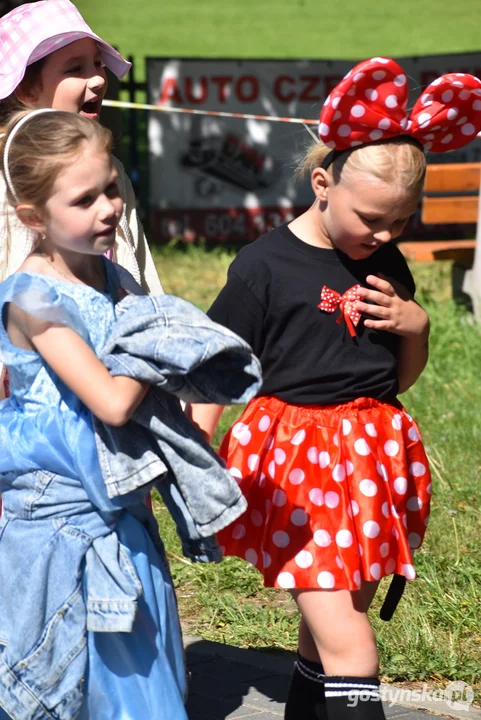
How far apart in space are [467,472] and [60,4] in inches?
121

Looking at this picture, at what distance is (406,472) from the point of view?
311cm

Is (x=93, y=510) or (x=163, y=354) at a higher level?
(x=163, y=354)

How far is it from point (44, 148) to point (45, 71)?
874 mm

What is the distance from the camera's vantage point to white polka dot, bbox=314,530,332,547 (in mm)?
2971

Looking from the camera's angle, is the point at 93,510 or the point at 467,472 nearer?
the point at 93,510

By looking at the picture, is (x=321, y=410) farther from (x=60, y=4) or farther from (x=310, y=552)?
(x=60, y=4)

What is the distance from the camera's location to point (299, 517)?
3.00 meters

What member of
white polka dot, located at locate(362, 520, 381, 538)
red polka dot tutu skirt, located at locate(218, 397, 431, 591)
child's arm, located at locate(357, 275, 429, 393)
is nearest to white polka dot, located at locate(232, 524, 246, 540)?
red polka dot tutu skirt, located at locate(218, 397, 431, 591)

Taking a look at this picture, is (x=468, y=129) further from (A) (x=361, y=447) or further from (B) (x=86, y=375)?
(B) (x=86, y=375)

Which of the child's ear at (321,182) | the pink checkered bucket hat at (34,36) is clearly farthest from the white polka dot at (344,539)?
the pink checkered bucket hat at (34,36)

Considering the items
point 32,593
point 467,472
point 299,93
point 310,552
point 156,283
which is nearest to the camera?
point 32,593

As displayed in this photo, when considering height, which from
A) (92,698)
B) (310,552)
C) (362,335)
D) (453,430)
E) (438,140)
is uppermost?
(438,140)

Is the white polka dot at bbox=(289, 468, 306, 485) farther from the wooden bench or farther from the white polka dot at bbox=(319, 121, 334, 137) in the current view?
the wooden bench

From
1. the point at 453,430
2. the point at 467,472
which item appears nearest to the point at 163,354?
the point at 467,472
